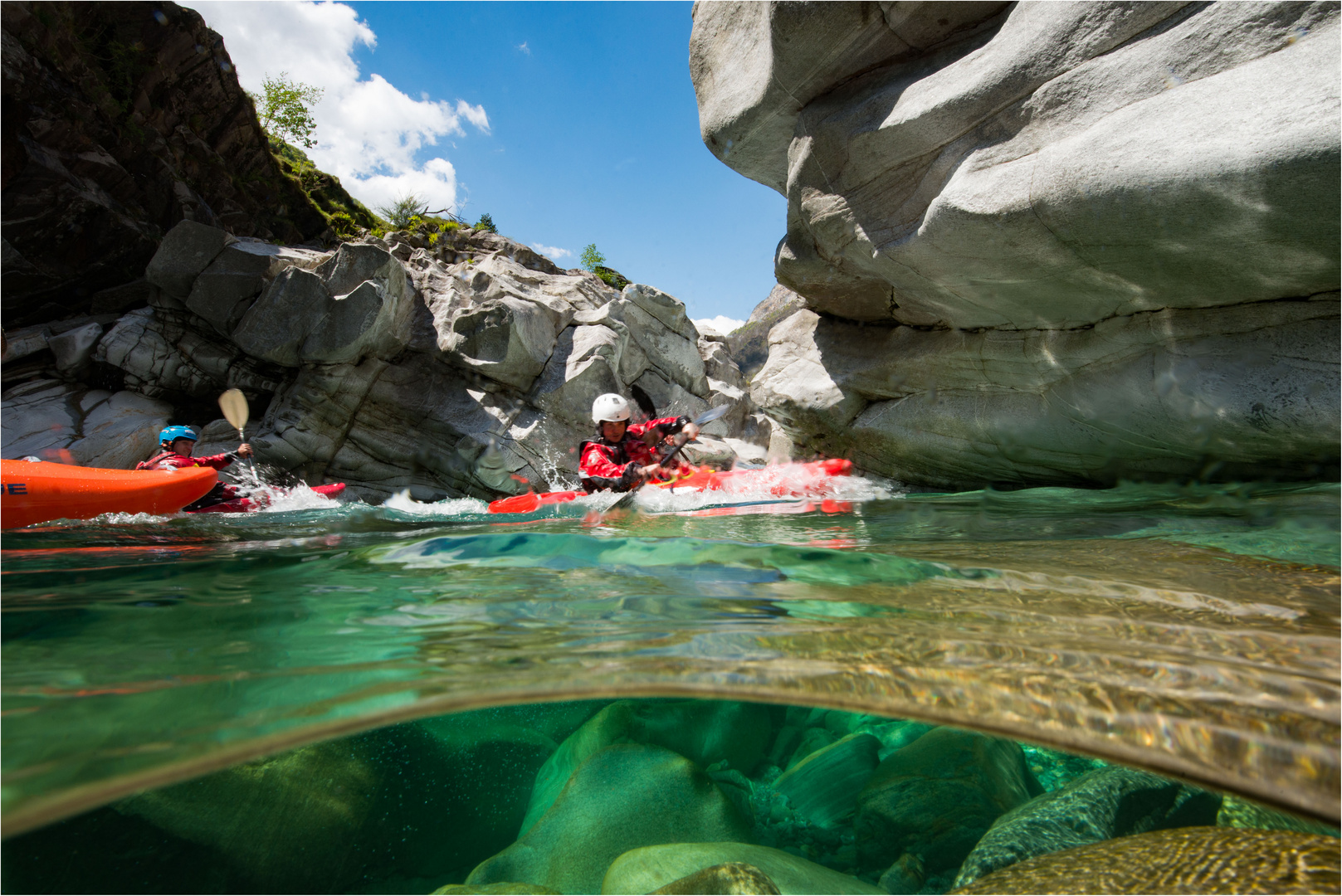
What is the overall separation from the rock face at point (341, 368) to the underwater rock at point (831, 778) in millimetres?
12304

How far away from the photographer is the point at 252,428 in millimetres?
14672

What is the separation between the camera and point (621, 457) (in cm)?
870

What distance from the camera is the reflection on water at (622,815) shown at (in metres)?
1.88

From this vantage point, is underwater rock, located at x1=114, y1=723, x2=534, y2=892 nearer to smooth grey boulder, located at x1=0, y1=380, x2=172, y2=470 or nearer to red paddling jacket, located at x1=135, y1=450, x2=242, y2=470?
red paddling jacket, located at x1=135, y1=450, x2=242, y2=470

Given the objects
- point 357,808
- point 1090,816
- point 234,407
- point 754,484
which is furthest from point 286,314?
point 1090,816

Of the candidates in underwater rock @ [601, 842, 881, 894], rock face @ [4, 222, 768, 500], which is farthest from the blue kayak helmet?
underwater rock @ [601, 842, 881, 894]

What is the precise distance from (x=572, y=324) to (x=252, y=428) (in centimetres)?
807

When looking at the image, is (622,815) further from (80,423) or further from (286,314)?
(80,423)

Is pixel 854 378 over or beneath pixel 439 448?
over

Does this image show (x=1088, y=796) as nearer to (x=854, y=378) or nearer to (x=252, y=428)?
(x=854, y=378)

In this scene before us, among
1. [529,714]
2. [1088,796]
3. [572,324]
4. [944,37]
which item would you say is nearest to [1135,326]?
[944,37]

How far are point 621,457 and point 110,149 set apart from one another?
56.7ft

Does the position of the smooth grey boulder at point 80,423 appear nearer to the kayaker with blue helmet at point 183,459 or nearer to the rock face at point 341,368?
the rock face at point 341,368

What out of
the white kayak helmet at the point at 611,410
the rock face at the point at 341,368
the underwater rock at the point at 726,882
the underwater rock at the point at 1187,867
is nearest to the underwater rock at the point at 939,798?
the underwater rock at the point at 1187,867
